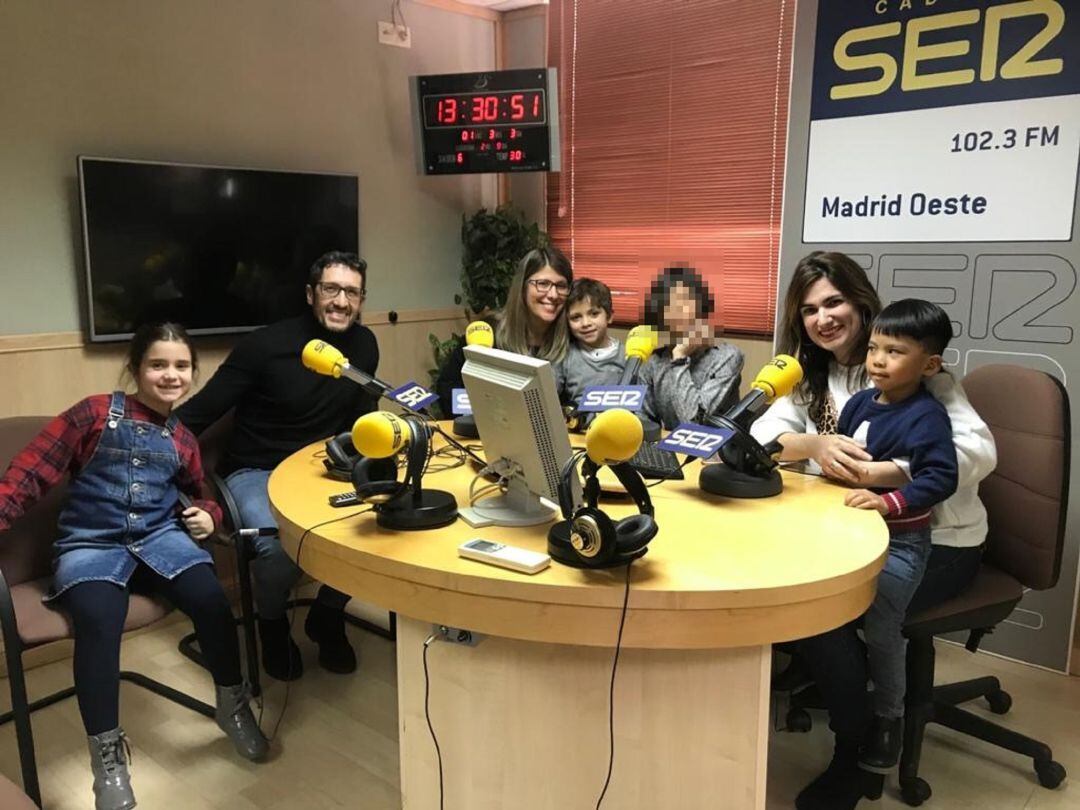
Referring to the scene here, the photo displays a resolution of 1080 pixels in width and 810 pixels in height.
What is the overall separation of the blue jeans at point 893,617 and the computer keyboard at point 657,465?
53 centimetres

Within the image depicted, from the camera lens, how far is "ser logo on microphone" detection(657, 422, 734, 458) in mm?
1765

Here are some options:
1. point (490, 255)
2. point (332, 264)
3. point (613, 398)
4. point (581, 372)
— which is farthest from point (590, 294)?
point (490, 255)

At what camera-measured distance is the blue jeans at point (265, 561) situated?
2.55 meters

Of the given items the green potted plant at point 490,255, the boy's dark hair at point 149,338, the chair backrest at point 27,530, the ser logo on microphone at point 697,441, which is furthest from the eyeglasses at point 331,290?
the ser logo on microphone at point 697,441

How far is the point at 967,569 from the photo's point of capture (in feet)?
6.84

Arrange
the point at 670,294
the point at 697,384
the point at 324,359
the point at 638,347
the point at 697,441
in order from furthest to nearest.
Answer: the point at 697,384
the point at 670,294
the point at 638,347
the point at 324,359
the point at 697,441

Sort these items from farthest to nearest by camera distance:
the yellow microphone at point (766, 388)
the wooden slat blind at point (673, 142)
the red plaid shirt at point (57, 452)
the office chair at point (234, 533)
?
the wooden slat blind at point (673, 142) → the office chair at point (234, 533) → the red plaid shirt at point (57, 452) → the yellow microphone at point (766, 388)

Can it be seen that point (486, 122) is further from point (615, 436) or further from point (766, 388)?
point (615, 436)

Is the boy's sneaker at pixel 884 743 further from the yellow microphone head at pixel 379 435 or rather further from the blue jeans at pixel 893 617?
the yellow microphone head at pixel 379 435

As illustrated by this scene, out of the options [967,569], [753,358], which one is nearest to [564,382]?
[753,358]

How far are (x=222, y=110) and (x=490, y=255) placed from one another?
→ 4.61 feet

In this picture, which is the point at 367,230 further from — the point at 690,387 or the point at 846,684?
the point at 846,684

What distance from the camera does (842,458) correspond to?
6.46 ft

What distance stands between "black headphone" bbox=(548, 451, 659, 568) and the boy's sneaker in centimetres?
95
